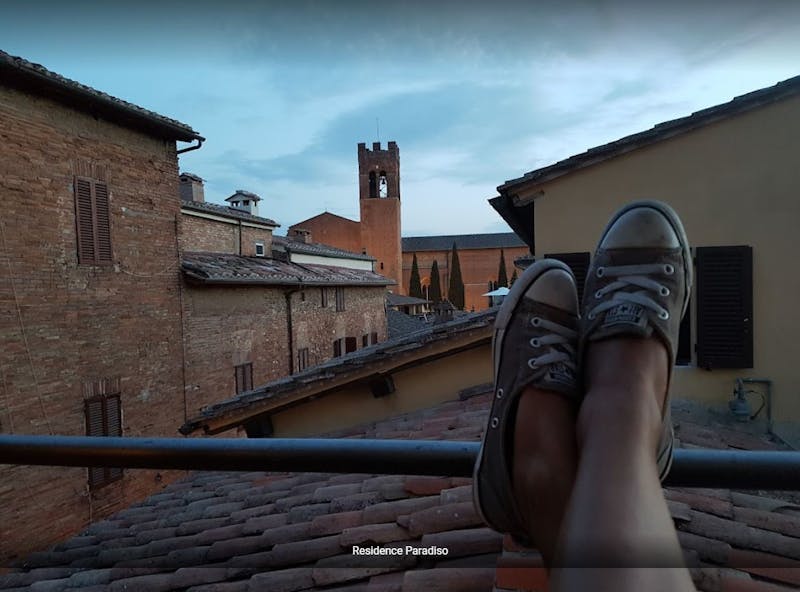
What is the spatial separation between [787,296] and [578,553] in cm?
552

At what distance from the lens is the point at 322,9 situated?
5.05 ft

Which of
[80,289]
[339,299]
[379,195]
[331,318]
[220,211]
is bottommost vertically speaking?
[331,318]

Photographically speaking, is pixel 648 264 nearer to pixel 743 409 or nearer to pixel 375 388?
pixel 375 388

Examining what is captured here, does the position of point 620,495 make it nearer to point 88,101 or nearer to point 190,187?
point 88,101

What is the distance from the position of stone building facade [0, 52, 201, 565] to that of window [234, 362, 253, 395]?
1549 mm

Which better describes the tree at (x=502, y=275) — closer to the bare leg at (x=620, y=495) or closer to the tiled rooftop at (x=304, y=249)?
the tiled rooftop at (x=304, y=249)

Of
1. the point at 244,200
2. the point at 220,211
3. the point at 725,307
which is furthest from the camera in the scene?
the point at 244,200

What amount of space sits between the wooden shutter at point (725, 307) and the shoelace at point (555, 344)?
4573 millimetres

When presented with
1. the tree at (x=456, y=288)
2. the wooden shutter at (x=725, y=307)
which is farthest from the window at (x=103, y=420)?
the tree at (x=456, y=288)

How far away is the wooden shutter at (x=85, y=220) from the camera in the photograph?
24.2ft

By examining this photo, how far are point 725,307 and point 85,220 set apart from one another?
880cm

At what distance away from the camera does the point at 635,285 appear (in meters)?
1.27

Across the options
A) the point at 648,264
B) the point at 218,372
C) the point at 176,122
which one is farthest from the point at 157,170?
the point at 648,264

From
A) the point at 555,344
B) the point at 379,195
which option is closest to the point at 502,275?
the point at 379,195
